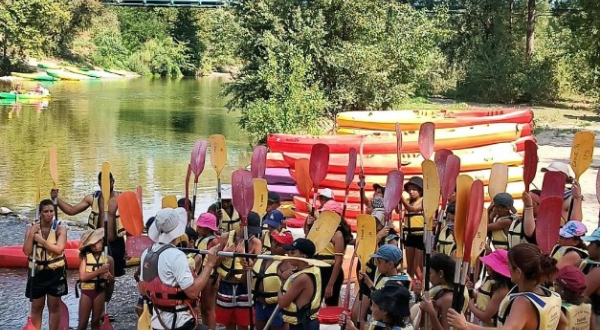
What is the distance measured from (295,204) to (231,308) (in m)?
4.99

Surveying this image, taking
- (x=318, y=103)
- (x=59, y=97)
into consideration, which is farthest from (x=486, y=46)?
(x=59, y=97)

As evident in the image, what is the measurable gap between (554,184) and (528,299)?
7.10ft

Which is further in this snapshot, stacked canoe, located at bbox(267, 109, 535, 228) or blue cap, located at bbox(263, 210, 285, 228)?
stacked canoe, located at bbox(267, 109, 535, 228)

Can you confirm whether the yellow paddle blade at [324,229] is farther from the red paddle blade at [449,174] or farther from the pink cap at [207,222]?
the red paddle blade at [449,174]

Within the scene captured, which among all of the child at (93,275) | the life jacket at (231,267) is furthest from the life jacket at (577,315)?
→ the child at (93,275)

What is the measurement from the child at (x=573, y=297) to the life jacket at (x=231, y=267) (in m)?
2.19

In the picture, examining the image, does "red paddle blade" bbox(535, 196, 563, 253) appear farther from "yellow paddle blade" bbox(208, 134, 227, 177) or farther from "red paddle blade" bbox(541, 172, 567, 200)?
"yellow paddle blade" bbox(208, 134, 227, 177)

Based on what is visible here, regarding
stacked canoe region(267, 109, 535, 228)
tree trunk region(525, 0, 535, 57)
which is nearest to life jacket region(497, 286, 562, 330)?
stacked canoe region(267, 109, 535, 228)

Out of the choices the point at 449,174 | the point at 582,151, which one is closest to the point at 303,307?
the point at 449,174

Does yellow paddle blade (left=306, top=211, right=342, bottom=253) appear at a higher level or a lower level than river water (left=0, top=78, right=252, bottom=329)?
higher

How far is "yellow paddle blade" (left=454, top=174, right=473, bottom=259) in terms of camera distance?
3.83m

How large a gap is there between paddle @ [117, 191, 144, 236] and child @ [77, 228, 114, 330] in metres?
0.38

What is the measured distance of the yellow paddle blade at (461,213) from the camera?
151 inches

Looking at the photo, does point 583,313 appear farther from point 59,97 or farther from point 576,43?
point 59,97
